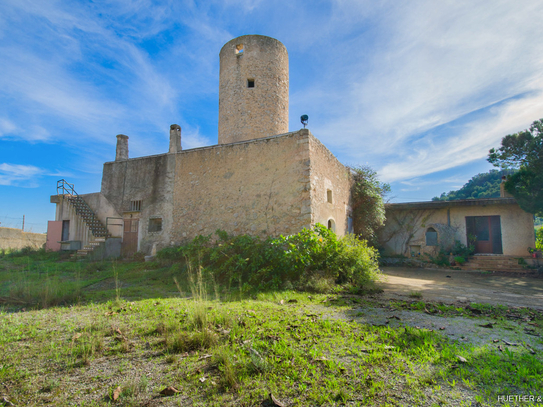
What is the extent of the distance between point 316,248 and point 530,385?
479 cm

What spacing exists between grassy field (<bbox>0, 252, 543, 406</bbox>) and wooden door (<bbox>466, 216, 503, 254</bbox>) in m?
10.5

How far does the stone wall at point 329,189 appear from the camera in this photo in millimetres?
9156

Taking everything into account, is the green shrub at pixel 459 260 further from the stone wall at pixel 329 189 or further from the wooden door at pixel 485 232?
the stone wall at pixel 329 189

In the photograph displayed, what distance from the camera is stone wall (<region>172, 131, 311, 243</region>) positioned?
9047 mm

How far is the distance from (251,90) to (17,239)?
57.7 feet

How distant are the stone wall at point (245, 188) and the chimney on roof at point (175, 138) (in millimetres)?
443

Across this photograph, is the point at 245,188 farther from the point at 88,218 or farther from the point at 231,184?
the point at 88,218

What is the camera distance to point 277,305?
507 cm

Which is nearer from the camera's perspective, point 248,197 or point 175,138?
point 248,197

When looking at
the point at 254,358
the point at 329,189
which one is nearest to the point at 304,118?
the point at 329,189

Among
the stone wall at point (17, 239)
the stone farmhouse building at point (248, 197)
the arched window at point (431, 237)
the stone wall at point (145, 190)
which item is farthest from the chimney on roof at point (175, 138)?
the arched window at point (431, 237)

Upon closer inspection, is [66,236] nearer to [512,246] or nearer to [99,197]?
[99,197]

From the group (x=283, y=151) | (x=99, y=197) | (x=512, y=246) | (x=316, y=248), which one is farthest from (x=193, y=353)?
(x=512, y=246)

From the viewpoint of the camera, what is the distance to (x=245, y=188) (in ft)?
32.8
